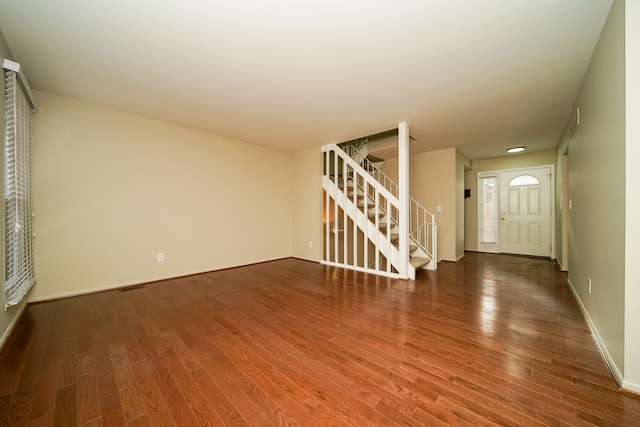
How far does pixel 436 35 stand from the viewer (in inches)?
72.2

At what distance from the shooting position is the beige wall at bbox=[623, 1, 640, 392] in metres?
1.36

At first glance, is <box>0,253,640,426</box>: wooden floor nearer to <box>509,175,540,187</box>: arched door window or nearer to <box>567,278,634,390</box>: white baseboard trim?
<box>567,278,634,390</box>: white baseboard trim

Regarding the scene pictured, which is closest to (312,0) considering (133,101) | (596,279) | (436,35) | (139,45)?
(436,35)

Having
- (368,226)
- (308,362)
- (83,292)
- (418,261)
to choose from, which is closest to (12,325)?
(83,292)

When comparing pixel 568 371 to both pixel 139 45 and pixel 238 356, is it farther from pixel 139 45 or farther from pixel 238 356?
pixel 139 45

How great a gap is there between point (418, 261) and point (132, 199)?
15.1ft

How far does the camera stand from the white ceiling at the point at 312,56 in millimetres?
1630

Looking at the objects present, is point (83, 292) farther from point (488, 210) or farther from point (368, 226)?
point (488, 210)

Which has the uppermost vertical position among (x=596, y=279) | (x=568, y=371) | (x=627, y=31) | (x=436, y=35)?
(x=436, y=35)

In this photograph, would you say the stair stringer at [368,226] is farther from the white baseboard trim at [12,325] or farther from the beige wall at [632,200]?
the white baseboard trim at [12,325]

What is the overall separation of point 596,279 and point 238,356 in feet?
9.77

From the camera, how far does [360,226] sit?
170 inches

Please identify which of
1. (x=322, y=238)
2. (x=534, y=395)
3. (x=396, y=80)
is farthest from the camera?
(x=322, y=238)

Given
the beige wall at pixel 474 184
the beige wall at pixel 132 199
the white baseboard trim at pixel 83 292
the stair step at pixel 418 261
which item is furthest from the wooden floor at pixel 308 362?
the beige wall at pixel 474 184
